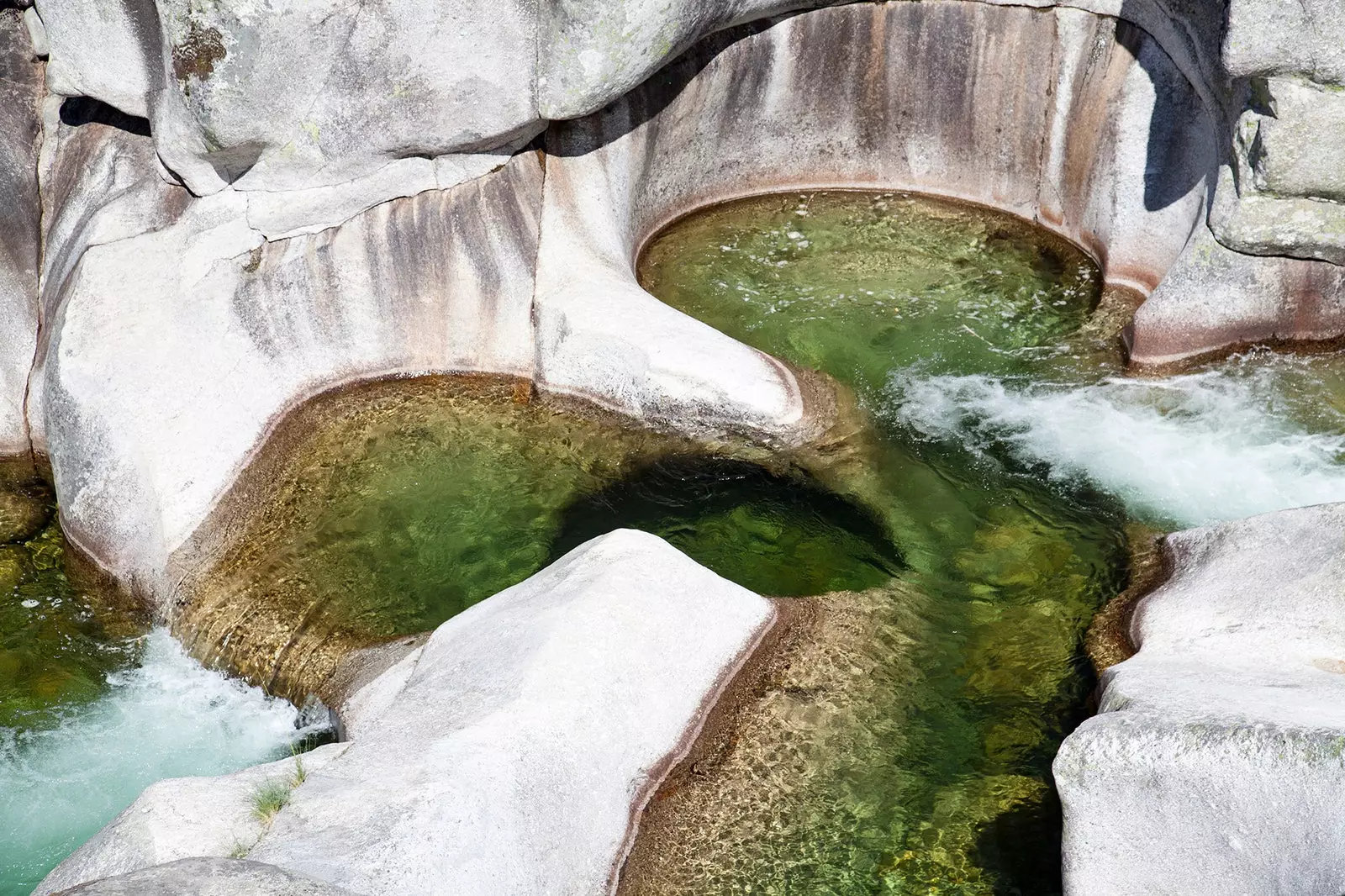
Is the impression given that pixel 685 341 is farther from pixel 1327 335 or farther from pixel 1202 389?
pixel 1327 335

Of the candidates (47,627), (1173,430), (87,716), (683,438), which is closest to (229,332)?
(47,627)

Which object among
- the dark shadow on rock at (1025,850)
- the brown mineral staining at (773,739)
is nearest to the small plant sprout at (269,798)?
the brown mineral staining at (773,739)

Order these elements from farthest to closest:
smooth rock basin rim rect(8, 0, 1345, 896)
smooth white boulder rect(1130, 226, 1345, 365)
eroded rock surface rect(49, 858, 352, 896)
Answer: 1. smooth white boulder rect(1130, 226, 1345, 365)
2. smooth rock basin rim rect(8, 0, 1345, 896)
3. eroded rock surface rect(49, 858, 352, 896)

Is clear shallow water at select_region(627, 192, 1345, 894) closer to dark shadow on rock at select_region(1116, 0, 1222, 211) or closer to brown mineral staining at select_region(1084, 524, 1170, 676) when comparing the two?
brown mineral staining at select_region(1084, 524, 1170, 676)

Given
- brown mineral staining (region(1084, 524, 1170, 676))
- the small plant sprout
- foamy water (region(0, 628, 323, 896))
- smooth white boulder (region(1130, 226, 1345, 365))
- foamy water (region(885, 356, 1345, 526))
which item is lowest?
foamy water (region(0, 628, 323, 896))

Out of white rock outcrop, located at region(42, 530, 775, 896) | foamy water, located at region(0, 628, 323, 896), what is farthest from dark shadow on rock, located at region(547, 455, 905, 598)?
foamy water, located at region(0, 628, 323, 896)

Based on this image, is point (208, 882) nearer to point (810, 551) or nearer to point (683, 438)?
point (810, 551)

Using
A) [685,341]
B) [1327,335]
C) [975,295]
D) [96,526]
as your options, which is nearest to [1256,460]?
[1327,335]

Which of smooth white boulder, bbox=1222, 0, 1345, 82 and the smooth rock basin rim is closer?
the smooth rock basin rim
